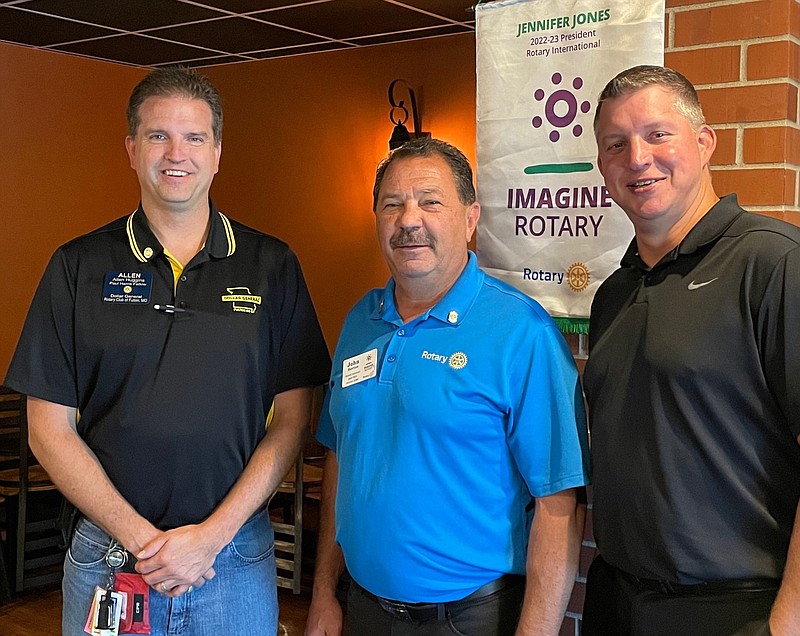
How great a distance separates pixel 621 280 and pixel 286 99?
4.64 meters

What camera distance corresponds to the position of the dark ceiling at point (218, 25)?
4.59m

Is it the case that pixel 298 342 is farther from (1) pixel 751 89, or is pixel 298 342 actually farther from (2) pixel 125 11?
(2) pixel 125 11

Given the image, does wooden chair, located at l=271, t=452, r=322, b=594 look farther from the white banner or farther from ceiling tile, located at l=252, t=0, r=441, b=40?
ceiling tile, located at l=252, t=0, r=441, b=40

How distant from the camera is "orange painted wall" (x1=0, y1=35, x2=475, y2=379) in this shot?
214 inches

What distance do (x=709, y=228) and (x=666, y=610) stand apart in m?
0.66

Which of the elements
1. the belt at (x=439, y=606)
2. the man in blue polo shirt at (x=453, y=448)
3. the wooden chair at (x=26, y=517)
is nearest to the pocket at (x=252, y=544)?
the man in blue polo shirt at (x=453, y=448)

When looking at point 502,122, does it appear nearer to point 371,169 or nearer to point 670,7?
point 670,7

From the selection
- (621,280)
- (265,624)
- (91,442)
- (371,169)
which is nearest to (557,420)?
(621,280)

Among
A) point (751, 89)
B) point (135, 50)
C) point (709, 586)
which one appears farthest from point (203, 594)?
point (135, 50)

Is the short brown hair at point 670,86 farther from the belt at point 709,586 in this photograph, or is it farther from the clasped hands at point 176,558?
the clasped hands at point 176,558

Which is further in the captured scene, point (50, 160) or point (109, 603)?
point (50, 160)

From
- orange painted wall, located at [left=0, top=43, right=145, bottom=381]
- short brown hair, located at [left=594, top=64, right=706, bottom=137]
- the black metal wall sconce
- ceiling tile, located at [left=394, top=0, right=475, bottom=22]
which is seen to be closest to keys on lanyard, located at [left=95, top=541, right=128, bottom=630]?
short brown hair, located at [left=594, top=64, right=706, bottom=137]

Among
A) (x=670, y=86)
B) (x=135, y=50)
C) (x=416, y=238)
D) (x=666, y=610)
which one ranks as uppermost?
(x=135, y=50)

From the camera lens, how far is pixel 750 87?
1.79 meters
